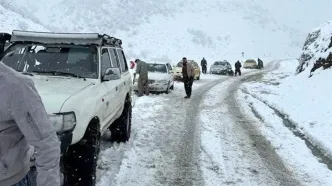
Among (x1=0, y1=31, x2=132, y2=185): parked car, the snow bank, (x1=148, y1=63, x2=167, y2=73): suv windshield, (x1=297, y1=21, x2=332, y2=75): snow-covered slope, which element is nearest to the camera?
(x1=0, y1=31, x2=132, y2=185): parked car

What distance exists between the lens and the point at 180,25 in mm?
74562

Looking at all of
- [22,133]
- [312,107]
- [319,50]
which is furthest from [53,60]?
[319,50]

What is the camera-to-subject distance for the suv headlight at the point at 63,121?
3.90 m

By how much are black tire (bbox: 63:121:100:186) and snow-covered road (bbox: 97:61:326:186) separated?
0.72 metres

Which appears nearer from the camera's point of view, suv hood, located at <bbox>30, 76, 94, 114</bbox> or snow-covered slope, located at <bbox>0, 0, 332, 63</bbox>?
suv hood, located at <bbox>30, 76, 94, 114</bbox>

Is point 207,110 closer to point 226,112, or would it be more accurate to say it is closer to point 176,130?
point 226,112

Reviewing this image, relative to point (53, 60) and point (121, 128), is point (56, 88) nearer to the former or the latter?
point (53, 60)

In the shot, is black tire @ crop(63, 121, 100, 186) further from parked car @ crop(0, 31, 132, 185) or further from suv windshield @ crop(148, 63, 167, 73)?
suv windshield @ crop(148, 63, 167, 73)

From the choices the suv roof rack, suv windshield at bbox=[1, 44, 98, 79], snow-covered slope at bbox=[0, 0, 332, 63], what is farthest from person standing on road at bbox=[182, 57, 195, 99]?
snow-covered slope at bbox=[0, 0, 332, 63]

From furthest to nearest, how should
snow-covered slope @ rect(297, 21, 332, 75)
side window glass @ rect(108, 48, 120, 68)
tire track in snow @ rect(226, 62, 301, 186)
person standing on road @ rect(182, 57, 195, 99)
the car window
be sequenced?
snow-covered slope @ rect(297, 21, 332, 75)
person standing on road @ rect(182, 57, 195, 99)
the car window
side window glass @ rect(108, 48, 120, 68)
tire track in snow @ rect(226, 62, 301, 186)

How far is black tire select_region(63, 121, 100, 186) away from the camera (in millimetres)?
4613

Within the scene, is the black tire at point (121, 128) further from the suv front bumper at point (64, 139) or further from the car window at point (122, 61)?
the suv front bumper at point (64, 139)

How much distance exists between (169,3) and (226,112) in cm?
7060

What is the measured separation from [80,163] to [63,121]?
840 mm
